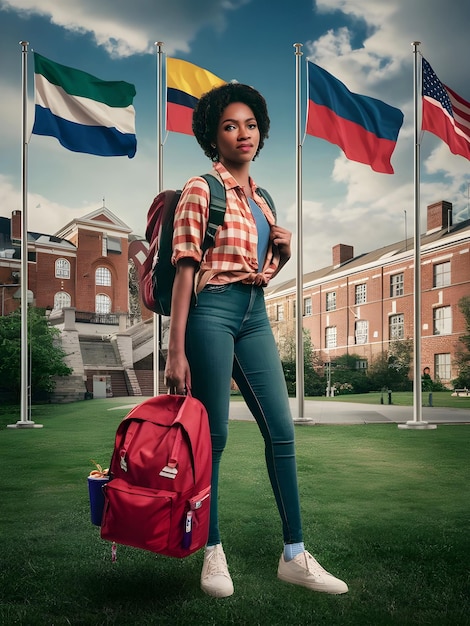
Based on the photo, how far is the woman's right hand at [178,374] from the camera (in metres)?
2.20

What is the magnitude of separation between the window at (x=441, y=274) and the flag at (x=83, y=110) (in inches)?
768

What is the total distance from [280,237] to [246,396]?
2.17 feet

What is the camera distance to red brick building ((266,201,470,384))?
80.6 feet

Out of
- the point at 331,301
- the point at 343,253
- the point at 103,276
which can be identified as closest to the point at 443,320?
the point at 331,301

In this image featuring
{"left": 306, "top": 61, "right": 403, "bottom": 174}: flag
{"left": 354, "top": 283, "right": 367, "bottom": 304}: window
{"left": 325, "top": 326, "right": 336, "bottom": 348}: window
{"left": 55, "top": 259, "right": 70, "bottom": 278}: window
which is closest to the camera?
{"left": 306, "top": 61, "right": 403, "bottom": 174}: flag

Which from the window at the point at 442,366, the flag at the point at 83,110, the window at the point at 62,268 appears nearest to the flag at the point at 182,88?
the flag at the point at 83,110

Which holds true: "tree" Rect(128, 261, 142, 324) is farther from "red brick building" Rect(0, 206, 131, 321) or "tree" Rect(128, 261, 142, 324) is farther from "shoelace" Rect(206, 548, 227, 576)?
"shoelace" Rect(206, 548, 227, 576)

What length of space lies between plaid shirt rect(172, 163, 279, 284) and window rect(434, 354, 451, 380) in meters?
23.2

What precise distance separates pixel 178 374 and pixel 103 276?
29308 mm

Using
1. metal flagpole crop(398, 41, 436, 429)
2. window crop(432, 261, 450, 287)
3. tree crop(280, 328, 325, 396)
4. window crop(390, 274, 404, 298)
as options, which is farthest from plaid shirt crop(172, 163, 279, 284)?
window crop(390, 274, 404, 298)

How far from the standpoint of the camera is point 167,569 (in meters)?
2.58

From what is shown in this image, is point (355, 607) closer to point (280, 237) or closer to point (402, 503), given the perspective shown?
point (280, 237)

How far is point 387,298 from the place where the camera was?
1127 inches

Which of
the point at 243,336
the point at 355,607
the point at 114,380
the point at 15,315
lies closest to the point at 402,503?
the point at 355,607
